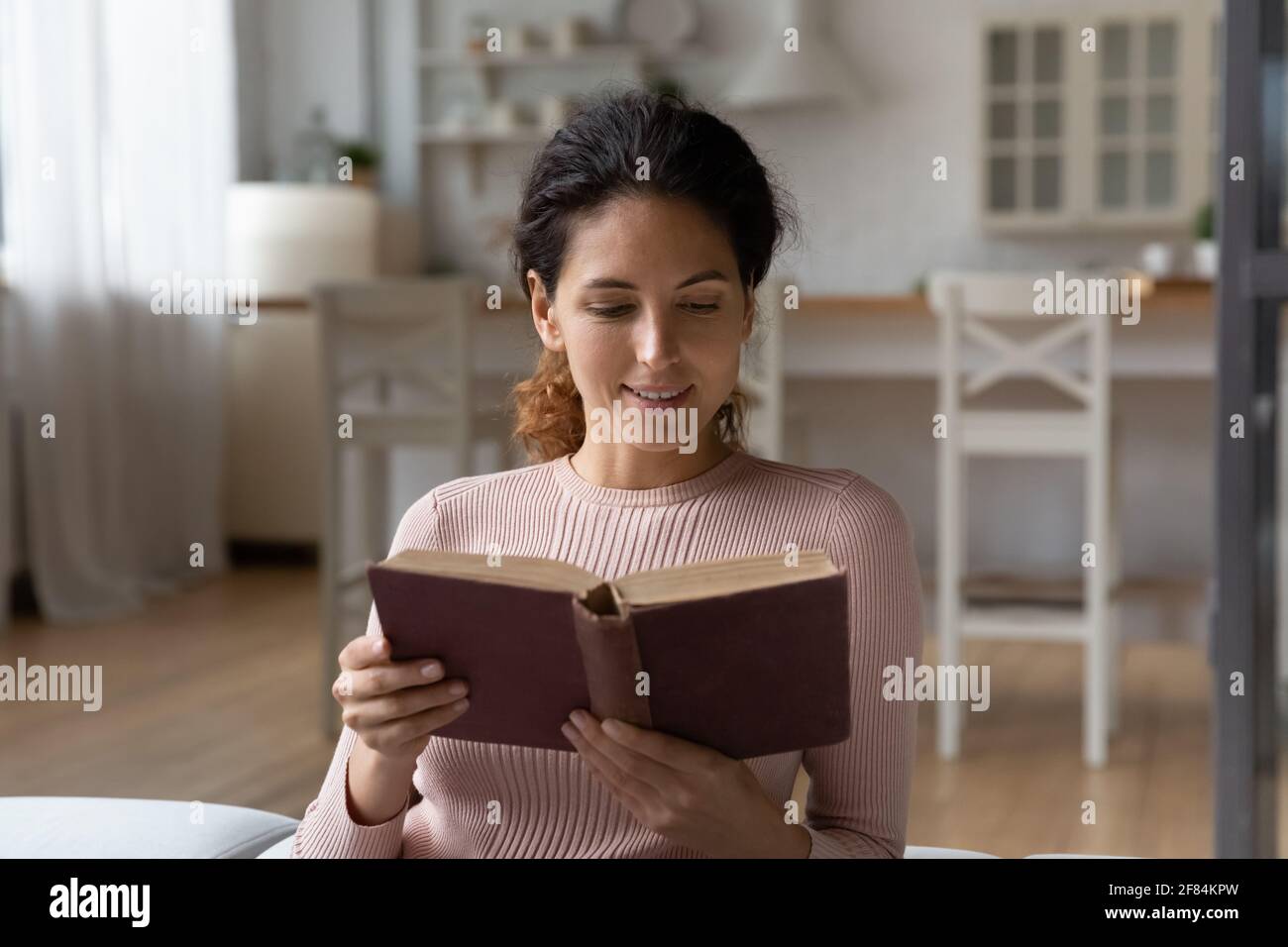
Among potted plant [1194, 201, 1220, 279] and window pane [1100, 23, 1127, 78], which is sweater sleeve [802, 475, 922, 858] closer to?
potted plant [1194, 201, 1220, 279]

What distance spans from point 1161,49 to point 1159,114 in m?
0.21

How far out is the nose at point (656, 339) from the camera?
3.25 ft

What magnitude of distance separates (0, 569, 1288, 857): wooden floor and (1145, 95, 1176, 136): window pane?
1.80 meters

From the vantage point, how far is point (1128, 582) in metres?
4.30

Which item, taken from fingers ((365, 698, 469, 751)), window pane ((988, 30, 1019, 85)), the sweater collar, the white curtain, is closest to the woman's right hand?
fingers ((365, 698, 469, 751))

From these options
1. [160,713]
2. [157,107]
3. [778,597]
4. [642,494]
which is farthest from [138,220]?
[778,597]

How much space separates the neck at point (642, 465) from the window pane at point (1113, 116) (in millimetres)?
4215

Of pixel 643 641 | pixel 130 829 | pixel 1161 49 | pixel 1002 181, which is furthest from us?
pixel 1002 181

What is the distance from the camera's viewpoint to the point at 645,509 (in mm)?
1076

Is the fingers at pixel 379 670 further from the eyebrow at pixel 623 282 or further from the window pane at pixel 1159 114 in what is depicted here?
the window pane at pixel 1159 114

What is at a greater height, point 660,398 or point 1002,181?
point 1002,181

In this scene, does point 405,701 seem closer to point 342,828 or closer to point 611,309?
point 342,828

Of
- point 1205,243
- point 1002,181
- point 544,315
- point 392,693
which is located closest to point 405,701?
point 392,693
